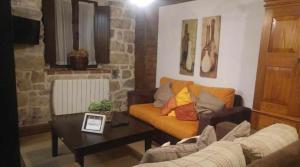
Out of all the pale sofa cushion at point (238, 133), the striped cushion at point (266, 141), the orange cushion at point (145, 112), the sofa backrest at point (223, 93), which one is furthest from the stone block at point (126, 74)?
the striped cushion at point (266, 141)

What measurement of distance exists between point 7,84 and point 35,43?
1.79 metres

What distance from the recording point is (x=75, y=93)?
364 centimetres

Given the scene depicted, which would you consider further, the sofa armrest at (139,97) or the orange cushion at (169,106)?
the sofa armrest at (139,97)

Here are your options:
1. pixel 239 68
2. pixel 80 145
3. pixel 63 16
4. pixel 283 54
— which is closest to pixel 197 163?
pixel 80 145

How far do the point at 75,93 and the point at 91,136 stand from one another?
61.3 inches

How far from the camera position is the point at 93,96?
384 cm

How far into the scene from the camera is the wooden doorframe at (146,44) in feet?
13.9

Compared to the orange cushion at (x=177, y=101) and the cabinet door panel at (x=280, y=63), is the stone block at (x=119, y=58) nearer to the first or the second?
the orange cushion at (x=177, y=101)

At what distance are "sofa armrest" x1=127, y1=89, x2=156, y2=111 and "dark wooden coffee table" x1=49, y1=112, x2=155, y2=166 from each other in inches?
33.7

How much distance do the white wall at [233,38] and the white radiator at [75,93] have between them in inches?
55.5

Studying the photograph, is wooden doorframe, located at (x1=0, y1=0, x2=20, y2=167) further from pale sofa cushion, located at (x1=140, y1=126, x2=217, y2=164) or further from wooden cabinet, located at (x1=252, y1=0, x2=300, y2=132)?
wooden cabinet, located at (x1=252, y1=0, x2=300, y2=132)

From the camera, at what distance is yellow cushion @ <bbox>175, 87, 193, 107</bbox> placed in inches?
124

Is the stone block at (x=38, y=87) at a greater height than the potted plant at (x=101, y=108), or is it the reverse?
the stone block at (x=38, y=87)

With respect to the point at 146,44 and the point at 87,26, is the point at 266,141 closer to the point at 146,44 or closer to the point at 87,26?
the point at 146,44
